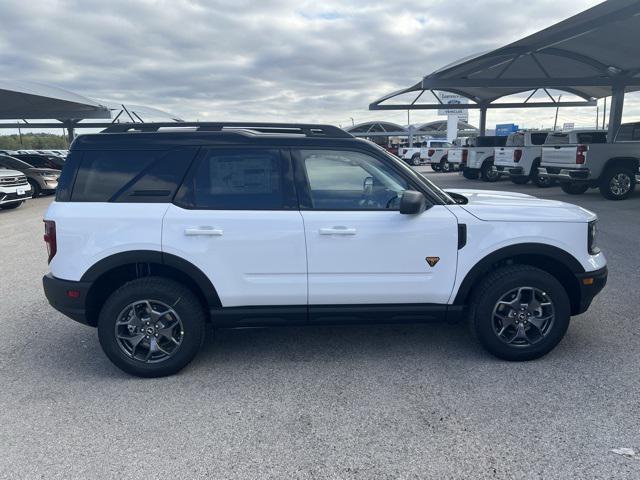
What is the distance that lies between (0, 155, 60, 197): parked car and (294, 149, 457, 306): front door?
1558 cm

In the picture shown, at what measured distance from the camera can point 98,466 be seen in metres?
2.78

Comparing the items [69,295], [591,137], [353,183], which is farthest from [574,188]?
[69,295]

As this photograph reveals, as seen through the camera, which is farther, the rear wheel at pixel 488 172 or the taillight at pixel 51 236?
the rear wheel at pixel 488 172

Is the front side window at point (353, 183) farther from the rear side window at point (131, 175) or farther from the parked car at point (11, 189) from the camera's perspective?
the parked car at point (11, 189)

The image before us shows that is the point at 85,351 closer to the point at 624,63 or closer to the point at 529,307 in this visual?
the point at 529,307

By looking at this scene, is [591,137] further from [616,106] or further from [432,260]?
[432,260]

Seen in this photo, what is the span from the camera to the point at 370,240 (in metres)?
3.69

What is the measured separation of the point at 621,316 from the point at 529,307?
1608 mm

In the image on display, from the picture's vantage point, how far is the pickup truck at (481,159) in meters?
Result: 20.3

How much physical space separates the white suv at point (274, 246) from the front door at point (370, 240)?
0.01 m

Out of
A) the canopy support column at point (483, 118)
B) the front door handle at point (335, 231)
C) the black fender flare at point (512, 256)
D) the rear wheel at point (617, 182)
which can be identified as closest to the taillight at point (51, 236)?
the front door handle at point (335, 231)

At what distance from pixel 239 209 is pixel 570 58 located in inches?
678

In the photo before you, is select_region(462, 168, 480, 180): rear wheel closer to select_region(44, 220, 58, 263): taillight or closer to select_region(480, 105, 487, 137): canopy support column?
select_region(480, 105, 487, 137): canopy support column

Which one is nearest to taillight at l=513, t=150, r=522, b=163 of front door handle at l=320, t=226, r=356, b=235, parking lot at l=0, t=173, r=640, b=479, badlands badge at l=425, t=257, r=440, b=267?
parking lot at l=0, t=173, r=640, b=479
